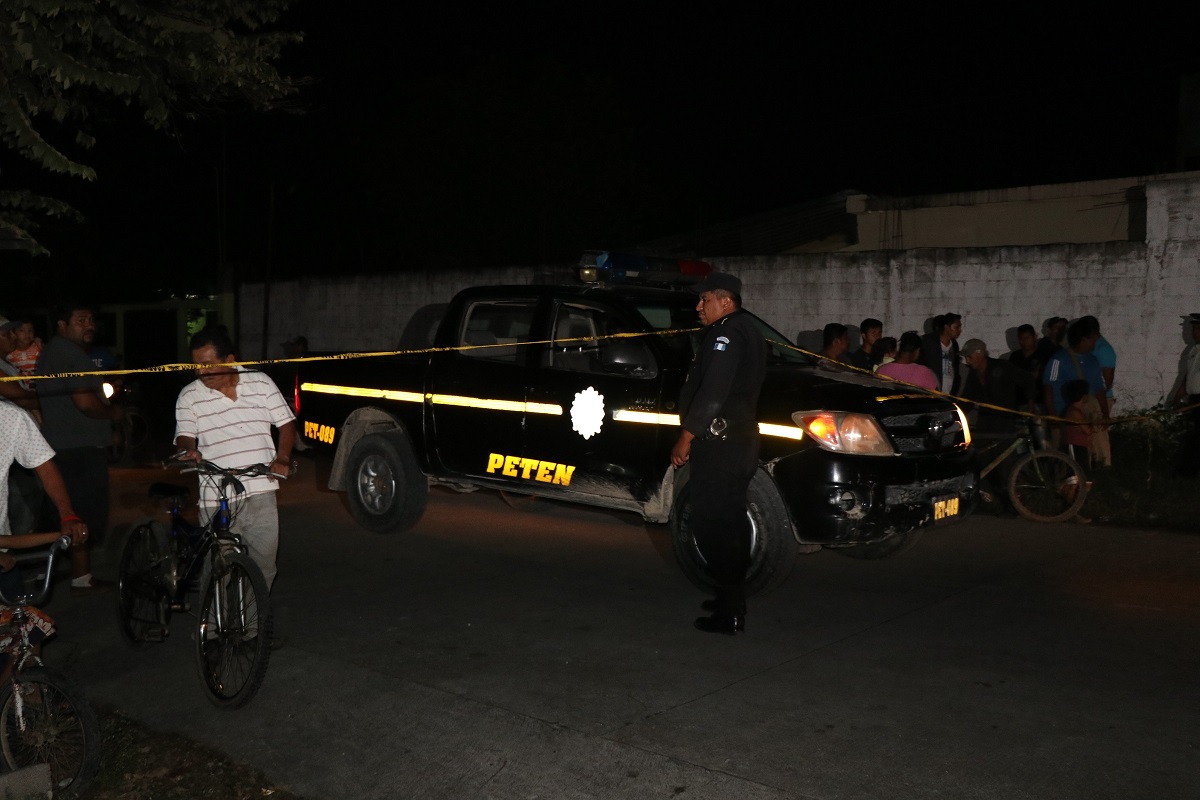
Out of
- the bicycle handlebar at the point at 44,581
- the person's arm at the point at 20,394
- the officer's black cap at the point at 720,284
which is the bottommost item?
the bicycle handlebar at the point at 44,581

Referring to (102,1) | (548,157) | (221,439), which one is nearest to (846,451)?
(221,439)

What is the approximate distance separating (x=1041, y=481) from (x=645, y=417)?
3.97m

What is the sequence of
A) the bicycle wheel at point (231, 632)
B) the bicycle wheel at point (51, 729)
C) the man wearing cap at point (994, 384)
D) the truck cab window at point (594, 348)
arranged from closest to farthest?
the bicycle wheel at point (51, 729) < the bicycle wheel at point (231, 632) < the truck cab window at point (594, 348) < the man wearing cap at point (994, 384)

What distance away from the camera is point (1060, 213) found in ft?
63.4

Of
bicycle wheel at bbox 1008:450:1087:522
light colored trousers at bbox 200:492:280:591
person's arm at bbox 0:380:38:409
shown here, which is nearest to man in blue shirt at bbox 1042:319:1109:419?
bicycle wheel at bbox 1008:450:1087:522

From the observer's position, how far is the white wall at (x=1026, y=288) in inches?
466

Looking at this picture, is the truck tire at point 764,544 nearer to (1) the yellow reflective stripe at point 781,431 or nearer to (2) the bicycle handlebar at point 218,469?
(1) the yellow reflective stripe at point 781,431

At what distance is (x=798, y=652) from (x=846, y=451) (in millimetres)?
1336

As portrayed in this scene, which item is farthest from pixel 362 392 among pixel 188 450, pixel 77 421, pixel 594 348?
pixel 188 450

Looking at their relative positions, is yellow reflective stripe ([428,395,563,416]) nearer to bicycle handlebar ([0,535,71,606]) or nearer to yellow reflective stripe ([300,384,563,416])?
yellow reflective stripe ([300,384,563,416])

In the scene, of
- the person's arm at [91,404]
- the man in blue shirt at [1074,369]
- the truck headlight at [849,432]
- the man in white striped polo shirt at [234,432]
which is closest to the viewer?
the man in white striped polo shirt at [234,432]

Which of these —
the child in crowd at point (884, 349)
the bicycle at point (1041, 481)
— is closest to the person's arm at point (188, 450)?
the bicycle at point (1041, 481)

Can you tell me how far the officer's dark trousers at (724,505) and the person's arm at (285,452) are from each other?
211 cm

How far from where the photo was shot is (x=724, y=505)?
20.6ft
